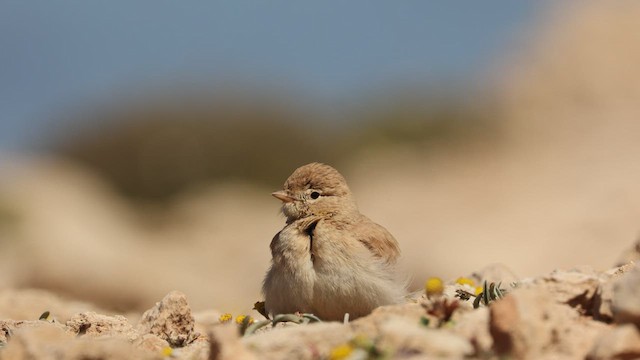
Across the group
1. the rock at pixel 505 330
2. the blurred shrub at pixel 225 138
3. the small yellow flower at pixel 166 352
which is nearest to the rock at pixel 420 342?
the rock at pixel 505 330

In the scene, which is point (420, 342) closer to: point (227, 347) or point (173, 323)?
point (227, 347)

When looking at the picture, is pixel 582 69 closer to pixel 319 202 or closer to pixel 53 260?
pixel 53 260

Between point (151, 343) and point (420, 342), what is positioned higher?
point (151, 343)

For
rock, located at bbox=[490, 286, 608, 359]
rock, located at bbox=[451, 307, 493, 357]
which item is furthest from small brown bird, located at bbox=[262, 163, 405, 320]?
rock, located at bbox=[490, 286, 608, 359]

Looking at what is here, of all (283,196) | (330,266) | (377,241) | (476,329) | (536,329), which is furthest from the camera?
(283,196)

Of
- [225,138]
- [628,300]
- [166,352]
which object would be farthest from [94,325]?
[225,138]

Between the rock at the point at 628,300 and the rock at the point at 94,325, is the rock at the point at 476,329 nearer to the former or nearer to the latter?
the rock at the point at 628,300
